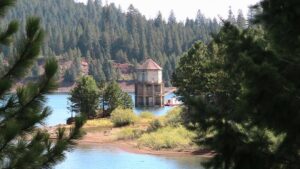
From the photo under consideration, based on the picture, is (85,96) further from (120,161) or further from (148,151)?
(120,161)

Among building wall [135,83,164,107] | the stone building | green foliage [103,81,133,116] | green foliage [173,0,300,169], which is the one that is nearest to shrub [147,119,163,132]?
green foliage [103,81,133,116]

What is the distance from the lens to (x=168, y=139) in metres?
37.2

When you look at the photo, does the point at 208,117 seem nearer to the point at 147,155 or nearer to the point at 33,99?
the point at 33,99

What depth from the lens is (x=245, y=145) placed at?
6422mm

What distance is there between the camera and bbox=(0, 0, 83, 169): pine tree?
Result: 6143 millimetres

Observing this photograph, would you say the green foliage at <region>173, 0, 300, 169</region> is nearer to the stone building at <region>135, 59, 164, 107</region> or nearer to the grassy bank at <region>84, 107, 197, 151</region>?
the grassy bank at <region>84, 107, 197, 151</region>

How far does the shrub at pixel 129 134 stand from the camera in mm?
42469

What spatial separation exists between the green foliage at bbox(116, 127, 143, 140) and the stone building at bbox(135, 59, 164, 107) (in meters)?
45.8

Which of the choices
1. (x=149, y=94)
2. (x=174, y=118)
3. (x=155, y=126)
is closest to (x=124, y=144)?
(x=155, y=126)

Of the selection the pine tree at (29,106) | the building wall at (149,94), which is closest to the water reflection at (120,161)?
the pine tree at (29,106)

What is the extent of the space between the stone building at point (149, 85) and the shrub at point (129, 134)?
150 ft

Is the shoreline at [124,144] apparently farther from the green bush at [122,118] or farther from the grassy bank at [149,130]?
the green bush at [122,118]

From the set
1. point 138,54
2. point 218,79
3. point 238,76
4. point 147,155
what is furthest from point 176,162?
point 138,54

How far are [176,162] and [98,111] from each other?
26.7 metres
